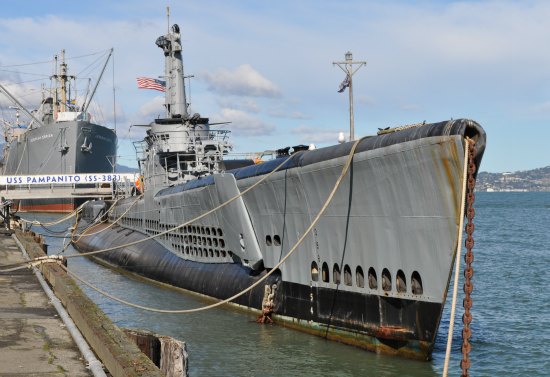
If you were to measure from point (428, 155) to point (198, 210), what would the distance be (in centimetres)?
1196

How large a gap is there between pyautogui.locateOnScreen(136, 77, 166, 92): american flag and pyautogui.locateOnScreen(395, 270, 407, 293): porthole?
22.8m

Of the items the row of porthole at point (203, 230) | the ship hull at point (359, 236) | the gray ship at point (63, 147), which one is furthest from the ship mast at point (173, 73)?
the gray ship at point (63, 147)

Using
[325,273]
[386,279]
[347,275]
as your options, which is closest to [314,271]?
[325,273]

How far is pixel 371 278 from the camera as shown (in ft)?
46.9

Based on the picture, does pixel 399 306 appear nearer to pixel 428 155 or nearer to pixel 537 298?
pixel 428 155

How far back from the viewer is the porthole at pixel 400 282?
13438 millimetres

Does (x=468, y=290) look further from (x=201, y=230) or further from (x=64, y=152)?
(x=64, y=152)

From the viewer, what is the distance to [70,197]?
68.6 m

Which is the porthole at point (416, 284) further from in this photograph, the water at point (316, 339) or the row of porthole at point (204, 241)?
the row of porthole at point (204, 241)

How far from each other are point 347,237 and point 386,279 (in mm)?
1414

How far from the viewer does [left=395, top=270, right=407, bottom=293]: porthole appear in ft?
44.1

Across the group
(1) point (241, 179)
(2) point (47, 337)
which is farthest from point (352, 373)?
(1) point (241, 179)

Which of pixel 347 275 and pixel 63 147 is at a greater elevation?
pixel 63 147

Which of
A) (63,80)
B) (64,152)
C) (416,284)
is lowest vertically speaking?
(416,284)
